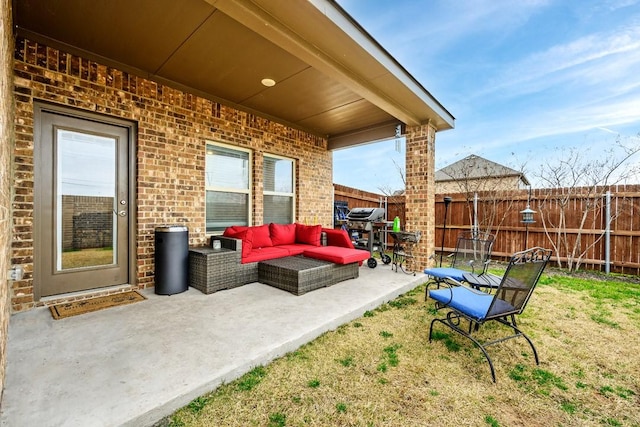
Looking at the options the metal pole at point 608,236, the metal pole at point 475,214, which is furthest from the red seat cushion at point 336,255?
the metal pole at point 608,236

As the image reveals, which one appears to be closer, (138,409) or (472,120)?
(138,409)

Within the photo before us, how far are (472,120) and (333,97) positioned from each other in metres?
6.01

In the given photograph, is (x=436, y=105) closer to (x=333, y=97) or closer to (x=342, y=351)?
(x=333, y=97)

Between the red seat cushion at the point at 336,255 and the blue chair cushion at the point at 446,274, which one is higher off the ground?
the red seat cushion at the point at 336,255

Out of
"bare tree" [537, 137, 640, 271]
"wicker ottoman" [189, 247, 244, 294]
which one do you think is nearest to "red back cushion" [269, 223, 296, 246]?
"wicker ottoman" [189, 247, 244, 294]

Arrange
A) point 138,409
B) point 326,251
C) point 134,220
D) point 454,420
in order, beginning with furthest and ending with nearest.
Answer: point 326,251
point 134,220
point 454,420
point 138,409

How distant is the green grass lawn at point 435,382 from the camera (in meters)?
1.64

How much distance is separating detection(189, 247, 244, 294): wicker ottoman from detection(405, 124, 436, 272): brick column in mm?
3295

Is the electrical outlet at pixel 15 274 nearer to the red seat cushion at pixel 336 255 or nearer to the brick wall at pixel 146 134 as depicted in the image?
the brick wall at pixel 146 134

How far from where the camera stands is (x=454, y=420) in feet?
5.34

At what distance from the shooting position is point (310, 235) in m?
5.24

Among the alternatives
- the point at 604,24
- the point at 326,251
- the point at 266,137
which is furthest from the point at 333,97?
the point at 604,24

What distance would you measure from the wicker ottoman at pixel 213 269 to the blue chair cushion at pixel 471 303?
264cm

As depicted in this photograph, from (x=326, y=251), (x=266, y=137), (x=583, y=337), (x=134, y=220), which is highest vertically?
(x=266, y=137)
